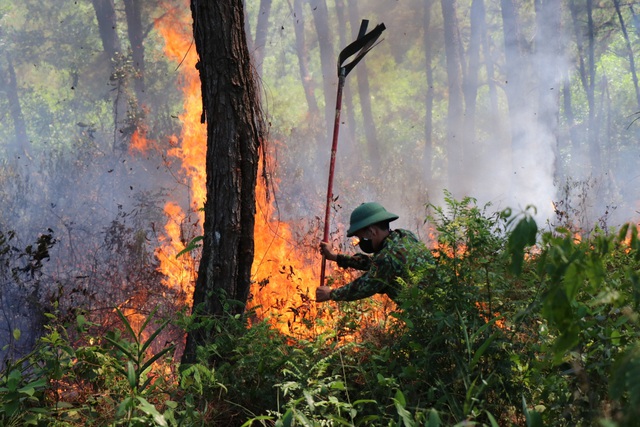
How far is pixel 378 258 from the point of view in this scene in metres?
4.24

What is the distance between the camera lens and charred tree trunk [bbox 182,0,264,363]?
4.51 m

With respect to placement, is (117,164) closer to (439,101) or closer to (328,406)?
(328,406)

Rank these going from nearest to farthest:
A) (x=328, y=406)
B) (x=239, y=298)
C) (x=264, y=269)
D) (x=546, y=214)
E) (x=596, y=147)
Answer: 1. (x=328, y=406)
2. (x=239, y=298)
3. (x=264, y=269)
4. (x=546, y=214)
5. (x=596, y=147)

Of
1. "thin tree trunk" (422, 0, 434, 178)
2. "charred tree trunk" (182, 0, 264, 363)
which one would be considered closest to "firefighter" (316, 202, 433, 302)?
"charred tree trunk" (182, 0, 264, 363)

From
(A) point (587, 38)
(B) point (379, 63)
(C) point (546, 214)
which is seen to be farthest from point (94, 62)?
(A) point (587, 38)

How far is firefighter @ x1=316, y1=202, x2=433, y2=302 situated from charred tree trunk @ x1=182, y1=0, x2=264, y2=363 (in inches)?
26.2

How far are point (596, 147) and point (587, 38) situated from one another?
680 cm

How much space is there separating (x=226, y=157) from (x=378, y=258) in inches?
52.4

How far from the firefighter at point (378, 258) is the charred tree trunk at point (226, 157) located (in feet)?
2.18

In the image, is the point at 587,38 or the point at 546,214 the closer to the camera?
the point at 546,214

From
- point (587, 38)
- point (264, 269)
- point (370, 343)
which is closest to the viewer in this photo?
point (370, 343)

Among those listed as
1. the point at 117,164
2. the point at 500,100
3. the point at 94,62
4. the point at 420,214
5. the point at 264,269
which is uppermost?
the point at 500,100

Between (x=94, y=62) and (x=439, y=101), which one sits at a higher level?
(x=439, y=101)

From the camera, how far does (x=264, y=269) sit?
7379mm
